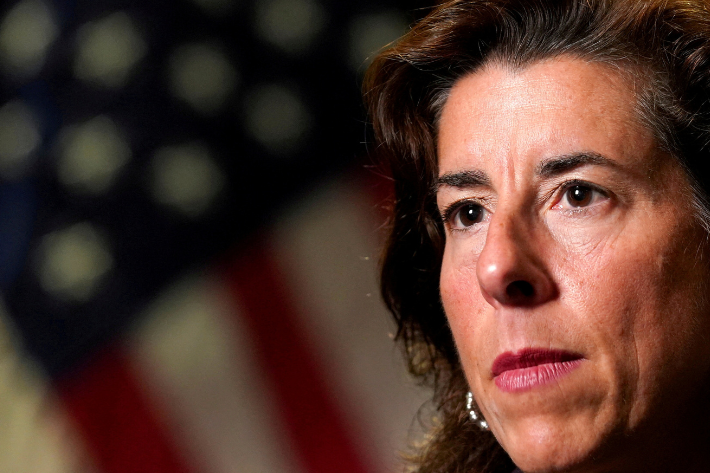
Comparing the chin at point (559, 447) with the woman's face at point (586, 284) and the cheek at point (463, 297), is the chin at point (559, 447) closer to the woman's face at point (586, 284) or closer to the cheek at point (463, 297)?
the woman's face at point (586, 284)

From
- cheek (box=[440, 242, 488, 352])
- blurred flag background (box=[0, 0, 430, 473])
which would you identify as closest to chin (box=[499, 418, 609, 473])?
cheek (box=[440, 242, 488, 352])

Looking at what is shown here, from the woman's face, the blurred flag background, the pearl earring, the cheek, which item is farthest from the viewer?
the blurred flag background

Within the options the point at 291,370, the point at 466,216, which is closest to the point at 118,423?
the point at 291,370

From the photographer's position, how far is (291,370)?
145cm

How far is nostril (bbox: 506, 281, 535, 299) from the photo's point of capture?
0.85 m

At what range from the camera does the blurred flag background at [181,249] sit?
1389mm

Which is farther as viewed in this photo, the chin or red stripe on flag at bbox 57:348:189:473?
red stripe on flag at bbox 57:348:189:473

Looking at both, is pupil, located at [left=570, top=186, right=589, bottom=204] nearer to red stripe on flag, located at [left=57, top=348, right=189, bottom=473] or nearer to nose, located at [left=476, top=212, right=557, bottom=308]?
nose, located at [left=476, top=212, right=557, bottom=308]

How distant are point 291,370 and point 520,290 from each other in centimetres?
72

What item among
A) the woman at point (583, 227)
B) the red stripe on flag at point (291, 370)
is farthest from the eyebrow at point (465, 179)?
the red stripe on flag at point (291, 370)

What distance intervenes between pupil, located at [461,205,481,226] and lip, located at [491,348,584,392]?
0.23 metres

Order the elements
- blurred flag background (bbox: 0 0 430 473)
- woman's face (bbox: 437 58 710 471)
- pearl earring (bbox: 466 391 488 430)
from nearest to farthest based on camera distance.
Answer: woman's face (bbox: 437 58 710 471) → pearl earring (bbox: 466 391 488 430) → blurred flag background (bbox: 0 0 430 473)

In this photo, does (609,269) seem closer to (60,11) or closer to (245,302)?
(245,302)

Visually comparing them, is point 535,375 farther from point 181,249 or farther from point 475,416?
point 181,249
